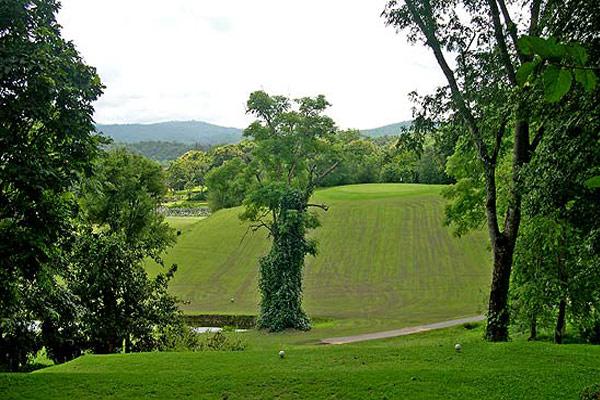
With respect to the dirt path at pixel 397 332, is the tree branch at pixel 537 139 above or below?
above

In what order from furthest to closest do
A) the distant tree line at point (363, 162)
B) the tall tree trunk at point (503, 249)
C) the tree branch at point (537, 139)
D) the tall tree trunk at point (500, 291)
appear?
the distant tree line at point (363, 162)
the tall tree trunk at point (500, 291)
the tall tree trunk at point (503, 249)
the tree branch at point (537, 139)

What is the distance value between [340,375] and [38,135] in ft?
18.2

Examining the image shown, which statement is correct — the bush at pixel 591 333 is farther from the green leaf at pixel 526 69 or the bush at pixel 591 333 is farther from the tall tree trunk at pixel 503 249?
the green leaf at pixel 526 69

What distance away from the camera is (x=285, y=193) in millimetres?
26781

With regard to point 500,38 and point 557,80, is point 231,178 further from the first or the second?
point 557,80

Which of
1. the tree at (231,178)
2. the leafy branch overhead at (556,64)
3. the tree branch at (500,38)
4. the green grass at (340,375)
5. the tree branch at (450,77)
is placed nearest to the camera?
the leafy branch overhead at (556,64)

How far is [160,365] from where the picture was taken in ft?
29.9

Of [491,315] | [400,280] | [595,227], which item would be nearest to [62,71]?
[595,227]

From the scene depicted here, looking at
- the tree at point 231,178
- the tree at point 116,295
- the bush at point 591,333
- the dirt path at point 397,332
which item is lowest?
the dirt path at point 397,332

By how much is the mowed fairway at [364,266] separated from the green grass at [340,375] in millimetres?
17190

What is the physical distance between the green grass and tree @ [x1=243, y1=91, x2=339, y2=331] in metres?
17.0

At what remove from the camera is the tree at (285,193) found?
1056 inches

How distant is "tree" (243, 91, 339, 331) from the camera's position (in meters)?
26.8

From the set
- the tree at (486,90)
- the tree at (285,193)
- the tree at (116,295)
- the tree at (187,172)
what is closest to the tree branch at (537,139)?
the tree at (486,90)
